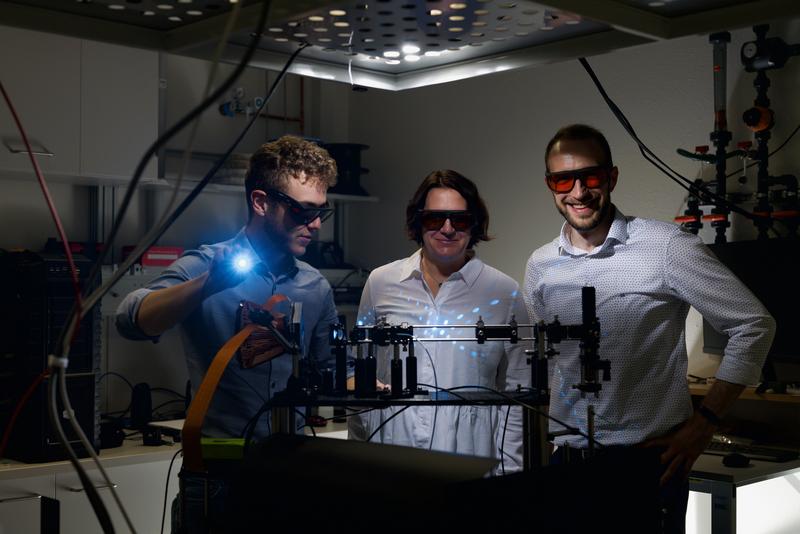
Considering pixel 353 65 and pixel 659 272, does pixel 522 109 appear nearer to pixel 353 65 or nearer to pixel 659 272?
pixel 659 272

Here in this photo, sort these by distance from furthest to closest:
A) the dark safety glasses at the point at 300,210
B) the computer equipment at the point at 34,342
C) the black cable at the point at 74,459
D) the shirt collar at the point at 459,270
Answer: the computer equipment at the point at 34,342 → the shirt collar at the point at 459,270 → the dark safety glasses at the point at 300,210 → the black cable at the point at 74,459

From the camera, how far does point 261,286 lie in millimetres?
2037

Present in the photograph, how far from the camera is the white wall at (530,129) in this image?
357 cm

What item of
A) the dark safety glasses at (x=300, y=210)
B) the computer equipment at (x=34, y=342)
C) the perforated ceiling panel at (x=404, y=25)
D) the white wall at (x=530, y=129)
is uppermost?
the white wall at (x=530, y=129)

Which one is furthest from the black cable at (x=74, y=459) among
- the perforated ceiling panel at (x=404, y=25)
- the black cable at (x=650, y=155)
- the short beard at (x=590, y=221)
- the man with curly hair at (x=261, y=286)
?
the short beard at (x=590, y=221)

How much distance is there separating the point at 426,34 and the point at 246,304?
1.76 feet

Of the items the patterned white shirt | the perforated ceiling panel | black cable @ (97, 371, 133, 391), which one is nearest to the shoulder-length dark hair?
the patterned white shirt

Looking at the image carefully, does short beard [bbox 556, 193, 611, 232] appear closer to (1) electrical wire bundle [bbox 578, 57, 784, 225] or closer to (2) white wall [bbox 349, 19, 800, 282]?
(1) electrical wire bundle [bbox 578, 57, 784, 225]

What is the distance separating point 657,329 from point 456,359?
678mm

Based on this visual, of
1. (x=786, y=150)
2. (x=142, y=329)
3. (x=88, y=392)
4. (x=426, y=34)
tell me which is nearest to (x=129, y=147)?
(x=88, y=392)

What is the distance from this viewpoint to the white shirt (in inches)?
98.7

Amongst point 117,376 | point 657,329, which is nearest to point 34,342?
point 117,376

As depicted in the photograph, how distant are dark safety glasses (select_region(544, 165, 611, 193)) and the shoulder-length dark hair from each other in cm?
59

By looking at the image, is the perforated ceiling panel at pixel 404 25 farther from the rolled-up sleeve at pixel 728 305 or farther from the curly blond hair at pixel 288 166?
the rolled-up sleeve at pixel 728 305
